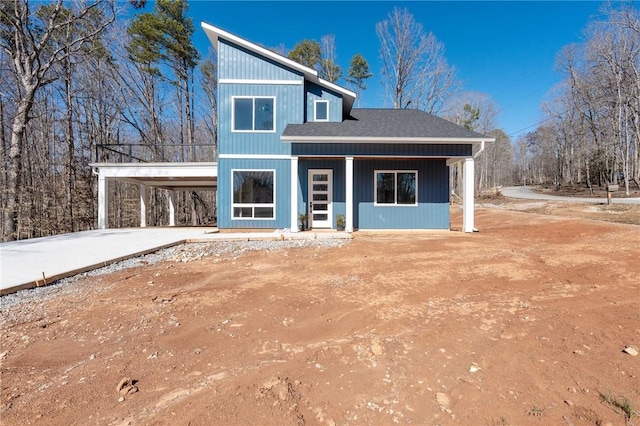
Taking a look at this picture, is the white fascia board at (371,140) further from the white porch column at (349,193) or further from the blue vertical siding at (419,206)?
the blue vertical siding at (419,206)

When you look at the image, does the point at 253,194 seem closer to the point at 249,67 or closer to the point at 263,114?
the point at 263,114

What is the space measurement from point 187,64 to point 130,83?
4075mm

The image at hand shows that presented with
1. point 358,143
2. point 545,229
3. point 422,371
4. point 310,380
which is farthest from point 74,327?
point 545,229

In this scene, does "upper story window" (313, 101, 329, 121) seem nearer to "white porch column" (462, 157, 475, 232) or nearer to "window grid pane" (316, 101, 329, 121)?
"window grid pane" (316, 101, 329, 121)

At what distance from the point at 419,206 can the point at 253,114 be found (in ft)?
23.8

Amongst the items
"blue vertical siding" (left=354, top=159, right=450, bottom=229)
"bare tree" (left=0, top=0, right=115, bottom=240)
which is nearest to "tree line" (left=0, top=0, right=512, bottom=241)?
"bare tree" (left=0, top=0, right=115, bottom=240)

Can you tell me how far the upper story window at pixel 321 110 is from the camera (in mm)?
11070

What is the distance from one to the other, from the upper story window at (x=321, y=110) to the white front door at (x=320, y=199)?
230cm

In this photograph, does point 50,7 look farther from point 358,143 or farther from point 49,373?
point 49,373

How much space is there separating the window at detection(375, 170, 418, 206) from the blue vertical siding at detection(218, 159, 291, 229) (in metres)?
3.49

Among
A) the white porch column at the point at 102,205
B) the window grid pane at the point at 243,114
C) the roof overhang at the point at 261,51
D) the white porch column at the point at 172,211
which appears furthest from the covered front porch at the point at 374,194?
the white porch column at the point at 172,211

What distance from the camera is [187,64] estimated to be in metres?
18.4

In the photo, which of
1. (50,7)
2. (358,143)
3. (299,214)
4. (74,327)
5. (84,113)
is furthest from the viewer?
(84,113)

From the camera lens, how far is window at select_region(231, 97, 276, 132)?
34.2 ft
